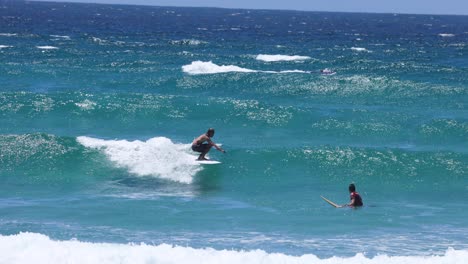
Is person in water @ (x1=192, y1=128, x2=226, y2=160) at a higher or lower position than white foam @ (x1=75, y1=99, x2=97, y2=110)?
higher

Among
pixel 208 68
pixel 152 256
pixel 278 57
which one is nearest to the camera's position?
pixel 152 256

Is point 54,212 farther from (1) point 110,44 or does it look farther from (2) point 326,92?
(1) point 110,44

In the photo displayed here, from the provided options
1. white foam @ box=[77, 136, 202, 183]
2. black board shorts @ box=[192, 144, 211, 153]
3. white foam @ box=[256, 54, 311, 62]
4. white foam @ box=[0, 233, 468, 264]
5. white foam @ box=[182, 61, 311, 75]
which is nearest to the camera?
white foam @ box=[0, 233, 468, 264]

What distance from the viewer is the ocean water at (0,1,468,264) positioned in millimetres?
14031

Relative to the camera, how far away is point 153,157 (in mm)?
20859

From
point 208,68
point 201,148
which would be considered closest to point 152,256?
point 201,148

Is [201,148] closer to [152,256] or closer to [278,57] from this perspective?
[152,256]

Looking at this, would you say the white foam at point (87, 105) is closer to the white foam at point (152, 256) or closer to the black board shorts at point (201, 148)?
the black board shorts at point (201, 148)

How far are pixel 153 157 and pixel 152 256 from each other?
8.14m

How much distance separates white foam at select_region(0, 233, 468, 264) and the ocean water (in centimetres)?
3

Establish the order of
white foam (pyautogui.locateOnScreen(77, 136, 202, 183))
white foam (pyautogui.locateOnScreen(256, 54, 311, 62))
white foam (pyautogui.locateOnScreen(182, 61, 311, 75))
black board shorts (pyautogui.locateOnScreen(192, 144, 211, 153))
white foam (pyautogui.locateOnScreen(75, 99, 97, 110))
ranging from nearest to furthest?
white foam (pyautogui.locateOnScreen(77, 136, 202, 183)) → black board shorts (pyautogui.locateOnScreen(192, 144, 211, 153)) → white foam (pyautogui.locateOnScreen(75, 99, 97, 110)) → white foam (pyautogui.locateOnScreen(182, 61, 311, 75)) → white foam (pyautogui.locateOnScreen(256, 54, 311, 62))

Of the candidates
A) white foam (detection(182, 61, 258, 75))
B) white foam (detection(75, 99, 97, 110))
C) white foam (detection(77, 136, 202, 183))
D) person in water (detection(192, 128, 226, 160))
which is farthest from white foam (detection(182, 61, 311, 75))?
person in water (detection(192, 128, 226, 160))

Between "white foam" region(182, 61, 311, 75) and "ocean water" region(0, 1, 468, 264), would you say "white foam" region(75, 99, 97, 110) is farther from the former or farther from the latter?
"white foam" region(182, 61, 311, 75)

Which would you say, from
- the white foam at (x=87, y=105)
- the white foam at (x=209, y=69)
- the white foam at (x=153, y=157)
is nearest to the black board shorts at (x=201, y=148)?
the white foam at (x=153, y=157)
